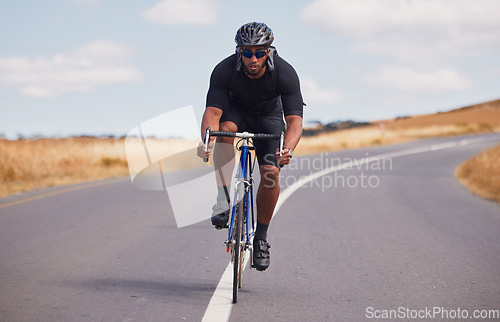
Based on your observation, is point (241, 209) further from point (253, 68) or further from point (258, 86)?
point (253, 68)

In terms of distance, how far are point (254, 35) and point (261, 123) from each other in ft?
3.12

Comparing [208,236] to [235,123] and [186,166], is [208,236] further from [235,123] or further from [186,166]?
[186,166]

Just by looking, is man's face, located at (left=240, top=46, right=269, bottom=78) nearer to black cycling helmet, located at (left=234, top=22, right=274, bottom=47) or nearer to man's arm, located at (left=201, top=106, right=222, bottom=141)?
black cycling helmet, located at (left=234, top=22, right=274, bottom=47)

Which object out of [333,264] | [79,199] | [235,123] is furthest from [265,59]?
[79,199]

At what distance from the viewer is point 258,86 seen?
18.8 ft

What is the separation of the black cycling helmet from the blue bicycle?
72 centimetres

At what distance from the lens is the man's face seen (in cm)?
540

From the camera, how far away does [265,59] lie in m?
5.53

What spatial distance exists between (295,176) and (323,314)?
13.2 m

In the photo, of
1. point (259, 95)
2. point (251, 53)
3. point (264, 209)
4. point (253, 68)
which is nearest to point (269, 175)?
point (264, 209)

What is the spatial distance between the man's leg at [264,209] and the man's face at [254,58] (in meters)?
0.88

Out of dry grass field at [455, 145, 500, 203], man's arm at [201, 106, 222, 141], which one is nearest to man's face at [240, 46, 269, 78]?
man's arm at [201, 106, 222, 141]

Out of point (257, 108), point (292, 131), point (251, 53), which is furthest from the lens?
point (257, 108)

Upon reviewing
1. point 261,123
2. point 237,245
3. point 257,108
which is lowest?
point 237,245
